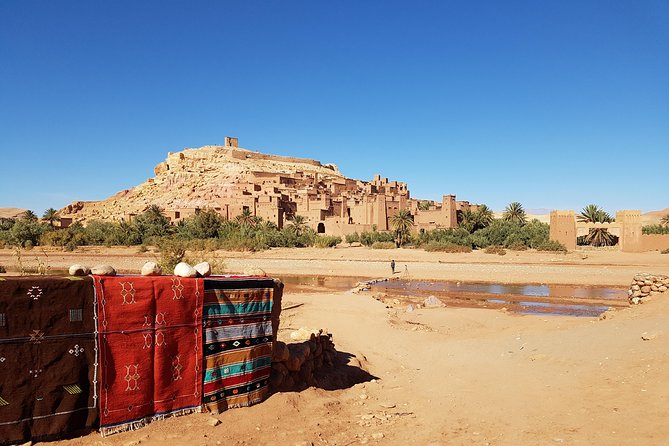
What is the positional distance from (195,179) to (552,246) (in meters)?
59.2

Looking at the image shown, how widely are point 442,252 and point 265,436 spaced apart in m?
32.4

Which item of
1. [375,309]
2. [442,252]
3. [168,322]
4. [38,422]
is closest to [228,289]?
[168,322]

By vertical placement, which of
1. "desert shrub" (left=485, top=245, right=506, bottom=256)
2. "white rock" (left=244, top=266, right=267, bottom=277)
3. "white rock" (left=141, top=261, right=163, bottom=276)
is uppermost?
"white rock" (left=141, top=261, right=163, bottom=276)

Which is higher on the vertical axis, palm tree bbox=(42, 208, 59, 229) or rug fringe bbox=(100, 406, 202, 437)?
palm tree bbox=(42, 208, 59, 229)

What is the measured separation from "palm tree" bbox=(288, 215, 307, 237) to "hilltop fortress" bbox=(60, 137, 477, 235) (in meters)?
1.16

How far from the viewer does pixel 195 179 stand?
7906 cm

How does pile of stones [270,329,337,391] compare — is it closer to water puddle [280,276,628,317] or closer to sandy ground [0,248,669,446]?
sandy ground [0,248,669,446]

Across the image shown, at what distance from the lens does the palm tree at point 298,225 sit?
46.6 metres

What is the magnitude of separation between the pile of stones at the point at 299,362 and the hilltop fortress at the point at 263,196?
130 feet

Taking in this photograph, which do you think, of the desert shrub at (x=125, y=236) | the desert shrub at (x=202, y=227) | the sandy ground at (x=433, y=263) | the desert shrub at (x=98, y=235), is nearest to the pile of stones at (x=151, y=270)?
the sandy ground at (x=433, y=263)

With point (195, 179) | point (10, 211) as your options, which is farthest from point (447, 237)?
point (10, 211)

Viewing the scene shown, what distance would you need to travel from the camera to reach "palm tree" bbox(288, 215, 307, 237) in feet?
153

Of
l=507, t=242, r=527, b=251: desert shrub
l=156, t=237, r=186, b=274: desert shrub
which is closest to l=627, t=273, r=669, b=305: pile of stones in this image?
l=156, t=237, r=186, b=274: desert shrub

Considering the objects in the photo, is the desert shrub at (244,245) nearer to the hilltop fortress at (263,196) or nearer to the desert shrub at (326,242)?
the desert shrub at (326,242)
